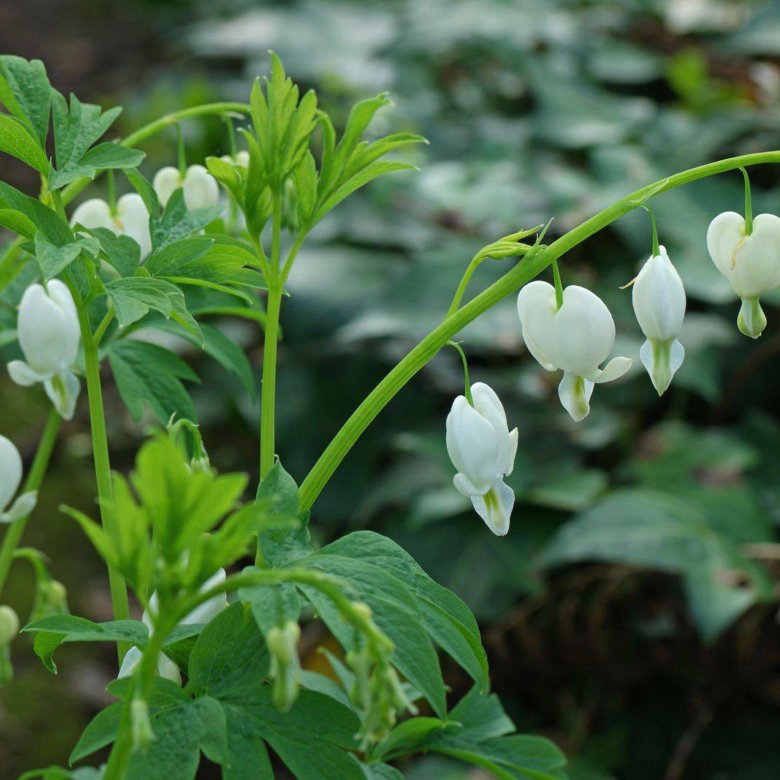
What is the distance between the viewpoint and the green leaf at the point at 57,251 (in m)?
0.84

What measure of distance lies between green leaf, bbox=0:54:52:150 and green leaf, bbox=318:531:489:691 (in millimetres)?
455

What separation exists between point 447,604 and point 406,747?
300 millimetres

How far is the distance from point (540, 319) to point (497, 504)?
172 millimetres

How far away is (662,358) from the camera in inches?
38.6

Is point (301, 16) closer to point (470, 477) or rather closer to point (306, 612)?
point (306, 612)

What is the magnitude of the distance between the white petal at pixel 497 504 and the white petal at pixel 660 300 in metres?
0.19

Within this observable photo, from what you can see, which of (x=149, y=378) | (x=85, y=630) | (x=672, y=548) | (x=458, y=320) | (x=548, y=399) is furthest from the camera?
(x=548, y=399)

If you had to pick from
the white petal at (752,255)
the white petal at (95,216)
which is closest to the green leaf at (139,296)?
the white petal at (95,216)

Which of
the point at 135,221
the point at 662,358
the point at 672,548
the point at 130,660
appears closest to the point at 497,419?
the point at 662,358

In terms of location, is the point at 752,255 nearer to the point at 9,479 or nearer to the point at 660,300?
the point at 660,300

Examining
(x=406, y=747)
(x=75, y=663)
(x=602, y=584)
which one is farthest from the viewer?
(x=75, y=663)

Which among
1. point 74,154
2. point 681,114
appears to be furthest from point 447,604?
point 681,114

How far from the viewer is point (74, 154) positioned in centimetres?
98

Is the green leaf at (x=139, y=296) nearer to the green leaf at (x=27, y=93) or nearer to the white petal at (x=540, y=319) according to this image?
the green leaf at (x=27, y=93)
